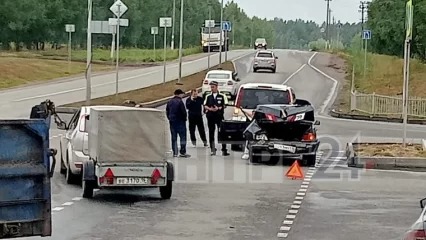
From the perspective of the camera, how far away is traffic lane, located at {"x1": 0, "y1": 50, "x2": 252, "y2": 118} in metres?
39.8

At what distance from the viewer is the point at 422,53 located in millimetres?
69750

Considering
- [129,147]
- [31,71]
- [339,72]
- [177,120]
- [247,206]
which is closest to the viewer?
[247,206]

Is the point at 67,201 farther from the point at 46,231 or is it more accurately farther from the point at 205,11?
the point at 205,11

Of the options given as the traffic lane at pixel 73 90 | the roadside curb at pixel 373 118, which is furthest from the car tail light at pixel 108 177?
the roadside curb at pixel 373 118

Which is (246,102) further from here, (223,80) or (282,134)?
(223,80)

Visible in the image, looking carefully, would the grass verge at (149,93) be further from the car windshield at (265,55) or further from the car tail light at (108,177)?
the car tail light at (108,177)

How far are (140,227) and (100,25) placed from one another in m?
29.6

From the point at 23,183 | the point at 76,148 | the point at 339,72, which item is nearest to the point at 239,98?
the point at 76,148

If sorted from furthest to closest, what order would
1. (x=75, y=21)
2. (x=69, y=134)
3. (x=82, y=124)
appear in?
(x=75, y=21) < (x=69, y=134) < (x=82, y=124)

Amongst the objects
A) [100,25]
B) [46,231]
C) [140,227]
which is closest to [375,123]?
[100,25]

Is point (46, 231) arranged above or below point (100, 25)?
below

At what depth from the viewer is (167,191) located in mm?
15141

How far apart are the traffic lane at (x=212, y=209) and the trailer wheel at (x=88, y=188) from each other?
81cm

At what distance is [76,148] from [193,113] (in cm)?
701
